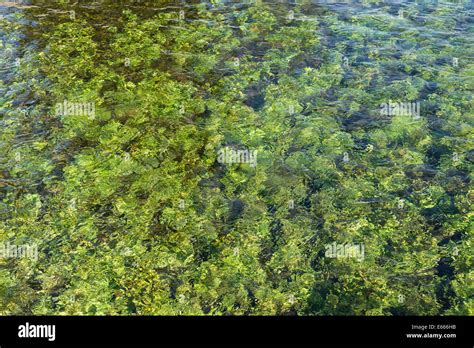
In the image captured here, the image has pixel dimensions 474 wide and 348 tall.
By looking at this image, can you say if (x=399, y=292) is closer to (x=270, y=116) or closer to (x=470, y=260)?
(x=470, y=260)

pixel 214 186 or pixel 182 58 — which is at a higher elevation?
pixel 182 58

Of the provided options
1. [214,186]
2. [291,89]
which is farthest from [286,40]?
[214,186]

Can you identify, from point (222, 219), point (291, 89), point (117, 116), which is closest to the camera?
A: point (222, 219)

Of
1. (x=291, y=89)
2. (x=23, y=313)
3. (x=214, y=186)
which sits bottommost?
(x=23, y=313)

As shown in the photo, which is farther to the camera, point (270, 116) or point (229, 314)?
point (270, 116)

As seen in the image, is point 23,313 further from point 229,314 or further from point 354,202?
point 354,202

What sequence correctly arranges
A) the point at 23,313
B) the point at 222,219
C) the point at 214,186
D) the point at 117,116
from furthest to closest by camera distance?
the point at 117,116 → the point at 214,186 → the point at 222,219 → the point at 23,313
